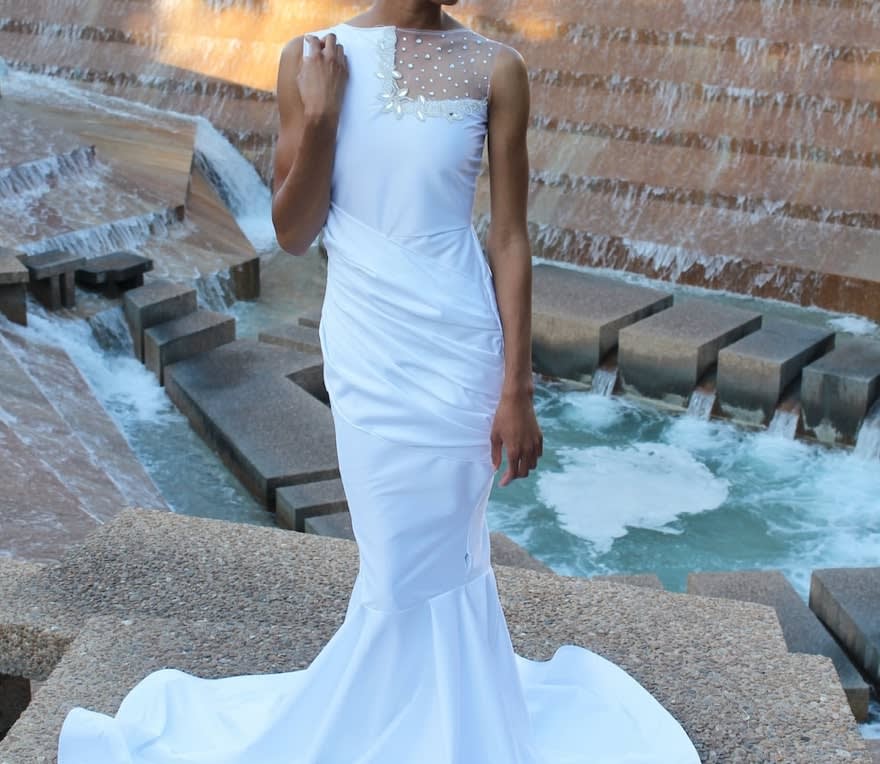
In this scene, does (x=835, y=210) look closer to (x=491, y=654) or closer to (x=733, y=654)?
(x=733, y=654)

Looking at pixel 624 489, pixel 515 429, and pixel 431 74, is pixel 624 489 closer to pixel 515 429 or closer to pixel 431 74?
pixel 515 429

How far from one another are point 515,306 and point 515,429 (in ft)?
0.82

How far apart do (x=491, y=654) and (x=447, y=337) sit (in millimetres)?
691

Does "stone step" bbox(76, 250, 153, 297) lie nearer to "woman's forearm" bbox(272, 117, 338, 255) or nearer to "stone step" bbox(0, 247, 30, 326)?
"stone step" bbox(0, 247, 30, 326)

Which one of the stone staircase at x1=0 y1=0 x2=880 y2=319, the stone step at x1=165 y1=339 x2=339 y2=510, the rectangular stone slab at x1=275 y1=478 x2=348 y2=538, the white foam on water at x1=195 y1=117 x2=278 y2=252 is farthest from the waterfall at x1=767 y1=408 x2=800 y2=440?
the white foam on water at x1=195 y1=117 x2=278 y2=252

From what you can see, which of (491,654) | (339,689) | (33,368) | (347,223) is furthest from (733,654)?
(33,368)

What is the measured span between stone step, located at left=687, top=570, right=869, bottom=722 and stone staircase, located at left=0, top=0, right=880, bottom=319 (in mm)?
4749

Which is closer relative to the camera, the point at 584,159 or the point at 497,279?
the point at 497,279

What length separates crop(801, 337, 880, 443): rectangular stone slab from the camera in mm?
8203

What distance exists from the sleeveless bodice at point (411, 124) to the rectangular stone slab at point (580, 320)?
628cm

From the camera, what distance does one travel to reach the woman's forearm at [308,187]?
2676 millimetres

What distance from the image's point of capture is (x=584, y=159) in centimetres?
1173

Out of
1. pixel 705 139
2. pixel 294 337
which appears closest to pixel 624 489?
pixel 294 337

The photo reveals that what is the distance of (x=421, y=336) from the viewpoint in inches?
110
